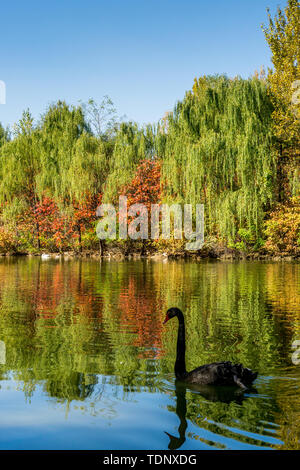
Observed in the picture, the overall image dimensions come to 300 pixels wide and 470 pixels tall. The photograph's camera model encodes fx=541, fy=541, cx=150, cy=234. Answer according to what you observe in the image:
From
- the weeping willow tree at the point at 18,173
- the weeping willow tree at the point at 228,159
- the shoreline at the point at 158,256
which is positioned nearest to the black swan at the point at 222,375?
the weeping willow tree at the point at 228,159

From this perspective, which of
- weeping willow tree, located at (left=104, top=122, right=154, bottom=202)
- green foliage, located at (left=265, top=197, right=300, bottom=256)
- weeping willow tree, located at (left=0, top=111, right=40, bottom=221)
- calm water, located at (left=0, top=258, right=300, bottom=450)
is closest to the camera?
calm water, located at (left=0, top=258, right=300, bottom=450)

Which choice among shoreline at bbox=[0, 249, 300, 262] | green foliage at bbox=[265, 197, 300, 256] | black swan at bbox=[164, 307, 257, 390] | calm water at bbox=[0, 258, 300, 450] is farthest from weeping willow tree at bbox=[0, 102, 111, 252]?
black swan at bbox=[164, 307, 257, 390]

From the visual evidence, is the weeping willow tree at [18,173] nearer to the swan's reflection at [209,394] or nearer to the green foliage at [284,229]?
the green foliage at [284,229]

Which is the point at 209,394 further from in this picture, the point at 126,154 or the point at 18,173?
the point at 18,173

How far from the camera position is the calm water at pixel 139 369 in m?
4.93

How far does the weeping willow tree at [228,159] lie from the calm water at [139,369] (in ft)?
39.9

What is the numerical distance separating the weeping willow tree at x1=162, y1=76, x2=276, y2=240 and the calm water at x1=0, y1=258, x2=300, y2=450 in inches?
479

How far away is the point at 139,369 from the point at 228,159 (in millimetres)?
21328

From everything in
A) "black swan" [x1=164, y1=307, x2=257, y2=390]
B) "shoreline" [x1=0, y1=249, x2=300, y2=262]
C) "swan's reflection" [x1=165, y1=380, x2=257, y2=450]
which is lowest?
"swan's reflection" [x1=165, y1=380, x2=257, y2=450]

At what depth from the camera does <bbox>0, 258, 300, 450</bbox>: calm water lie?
4.93 m

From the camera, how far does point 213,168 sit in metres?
28.1

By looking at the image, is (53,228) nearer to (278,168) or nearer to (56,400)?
(278,168)

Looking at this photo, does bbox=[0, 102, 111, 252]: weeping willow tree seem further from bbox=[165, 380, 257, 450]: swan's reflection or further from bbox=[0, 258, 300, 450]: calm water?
bbox=[165, 380, 257, 450]: swan's reflection
